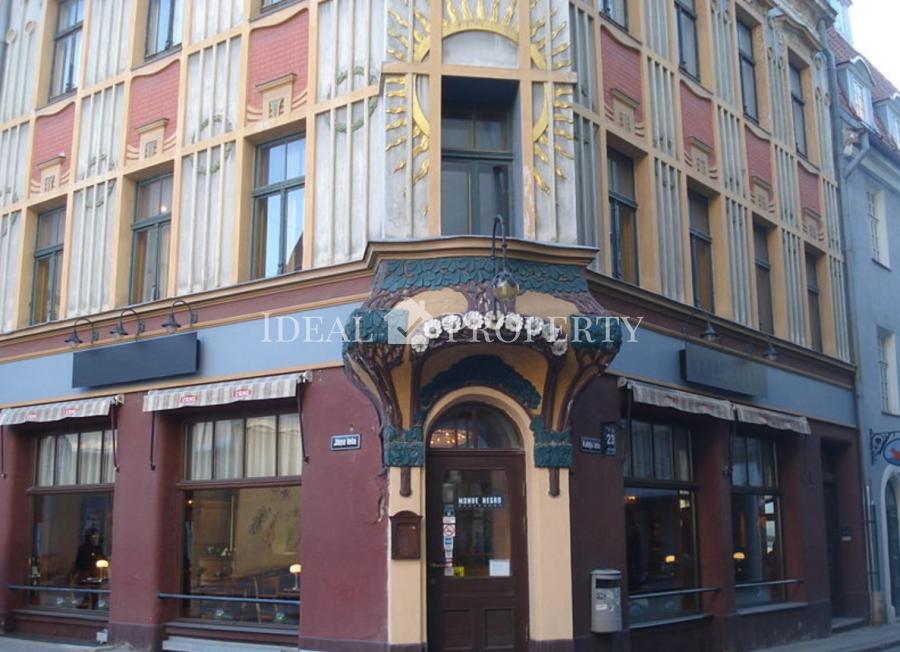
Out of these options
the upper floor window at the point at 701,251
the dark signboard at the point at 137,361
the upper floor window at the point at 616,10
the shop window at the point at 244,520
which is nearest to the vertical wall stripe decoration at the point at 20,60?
the dark signboard at the point at 137,361

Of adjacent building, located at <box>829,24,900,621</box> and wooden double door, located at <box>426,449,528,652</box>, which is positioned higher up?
adjacent building, located at <box>829,24,900,621</box>

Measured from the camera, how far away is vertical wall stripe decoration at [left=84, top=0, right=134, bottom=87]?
56.2 feet

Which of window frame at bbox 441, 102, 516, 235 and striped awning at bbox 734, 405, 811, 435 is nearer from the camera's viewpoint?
window frame at bbox 441, 102, 516, 235

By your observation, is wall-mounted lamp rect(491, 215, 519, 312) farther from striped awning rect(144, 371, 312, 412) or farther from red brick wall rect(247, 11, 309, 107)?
red brick wall rect(247, 11, 309, 107)

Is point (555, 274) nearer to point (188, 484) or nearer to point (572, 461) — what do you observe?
point (572, 461)

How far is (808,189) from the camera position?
21.0 m

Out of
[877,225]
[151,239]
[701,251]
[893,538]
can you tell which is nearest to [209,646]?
[151,239]

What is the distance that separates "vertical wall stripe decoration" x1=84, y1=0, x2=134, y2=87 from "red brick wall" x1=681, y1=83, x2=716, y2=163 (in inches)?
357

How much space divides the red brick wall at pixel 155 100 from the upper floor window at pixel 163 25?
20.7 inches

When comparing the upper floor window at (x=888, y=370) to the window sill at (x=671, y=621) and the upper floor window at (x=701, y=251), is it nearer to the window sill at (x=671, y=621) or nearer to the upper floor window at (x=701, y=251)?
the upper floor window at (x=701, y=251)

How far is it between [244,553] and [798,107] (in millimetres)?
14518

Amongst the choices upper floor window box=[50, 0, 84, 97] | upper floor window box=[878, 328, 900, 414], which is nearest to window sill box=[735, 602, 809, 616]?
upper floor window box=[878, 328, 900, 414]

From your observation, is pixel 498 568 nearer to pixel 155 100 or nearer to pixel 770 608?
pixel 770 608

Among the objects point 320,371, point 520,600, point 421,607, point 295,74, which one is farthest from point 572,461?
point 295,74
